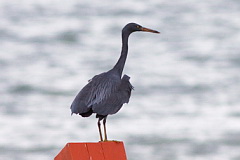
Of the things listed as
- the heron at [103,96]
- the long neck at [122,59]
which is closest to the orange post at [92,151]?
the heron at [103,96]

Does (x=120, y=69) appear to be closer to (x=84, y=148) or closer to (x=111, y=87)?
(x=111, y=87)

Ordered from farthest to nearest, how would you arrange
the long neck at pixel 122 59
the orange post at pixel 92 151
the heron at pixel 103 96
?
the long neck at pixel 122 59 → the heron at pixel 103 96 → the orange post at pixel 92 151

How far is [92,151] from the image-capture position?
4.74m

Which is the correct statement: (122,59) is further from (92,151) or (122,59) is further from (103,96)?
(92,151)

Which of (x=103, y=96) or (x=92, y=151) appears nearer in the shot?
(x=92, y=151)

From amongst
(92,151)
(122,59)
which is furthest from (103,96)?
(92,151)

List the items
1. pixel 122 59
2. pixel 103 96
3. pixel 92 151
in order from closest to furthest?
pixel 92 151
pixel 103 96
pixel 122 59

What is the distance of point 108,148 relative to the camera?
15.9ft

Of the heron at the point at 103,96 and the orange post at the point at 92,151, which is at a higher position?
the heron at the point at 103,96

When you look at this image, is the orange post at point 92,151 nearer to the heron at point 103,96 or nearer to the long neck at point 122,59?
the heron at point 103,96

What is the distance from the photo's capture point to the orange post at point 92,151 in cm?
464

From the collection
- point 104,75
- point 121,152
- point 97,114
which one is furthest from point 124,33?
point 121,152

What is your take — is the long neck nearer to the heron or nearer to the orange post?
the heron

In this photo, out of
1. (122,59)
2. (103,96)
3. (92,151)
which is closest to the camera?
(92,151)
